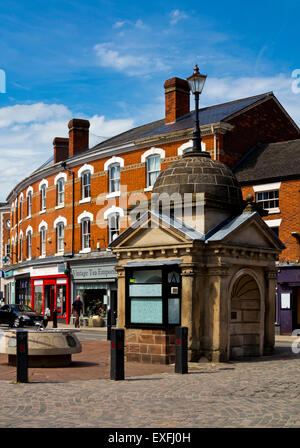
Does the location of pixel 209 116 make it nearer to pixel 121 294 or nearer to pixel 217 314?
pixel 121 294

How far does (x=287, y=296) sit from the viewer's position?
2827cm

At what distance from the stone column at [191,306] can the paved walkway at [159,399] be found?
1470 millimetres

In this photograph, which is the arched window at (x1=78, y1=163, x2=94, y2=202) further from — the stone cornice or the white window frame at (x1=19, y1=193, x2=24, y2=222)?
the white window frame at (x1=19, y1=193, x2=24, y2=222)

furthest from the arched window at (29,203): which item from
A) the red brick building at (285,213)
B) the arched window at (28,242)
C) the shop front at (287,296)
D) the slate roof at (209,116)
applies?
the shop front at (287,296)

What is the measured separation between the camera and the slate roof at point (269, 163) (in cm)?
2827

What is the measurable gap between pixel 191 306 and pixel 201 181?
3.77 metres

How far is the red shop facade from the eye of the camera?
38.3m

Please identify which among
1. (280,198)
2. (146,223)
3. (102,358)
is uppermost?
(280,198)

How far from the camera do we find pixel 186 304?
15219 mm

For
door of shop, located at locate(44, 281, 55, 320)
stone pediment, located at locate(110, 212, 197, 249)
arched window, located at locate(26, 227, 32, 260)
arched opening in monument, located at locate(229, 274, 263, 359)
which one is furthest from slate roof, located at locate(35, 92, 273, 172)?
stone pediment, located at locate(110, 212, 197, 249)

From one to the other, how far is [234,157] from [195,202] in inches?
600

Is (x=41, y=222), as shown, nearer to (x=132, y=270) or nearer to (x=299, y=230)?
(x=299, y=230)

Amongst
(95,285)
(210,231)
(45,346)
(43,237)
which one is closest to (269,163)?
(95,285)
